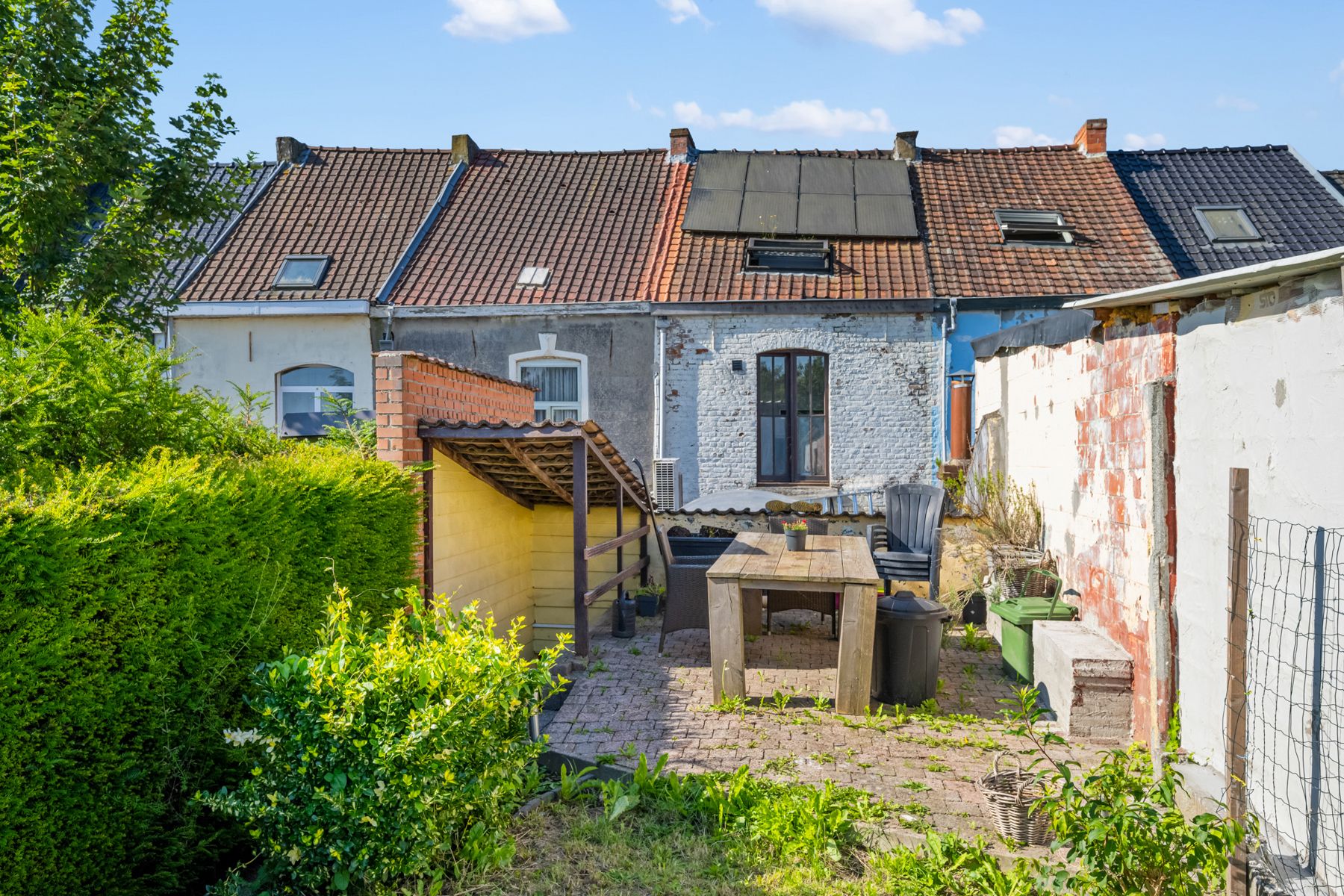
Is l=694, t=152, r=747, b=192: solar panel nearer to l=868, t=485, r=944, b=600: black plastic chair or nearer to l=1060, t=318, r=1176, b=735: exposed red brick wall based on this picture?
l=868, t=485, r=944, b=600: black plastic chair

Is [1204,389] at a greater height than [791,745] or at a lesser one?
greater

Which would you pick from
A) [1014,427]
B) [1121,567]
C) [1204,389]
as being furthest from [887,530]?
[1204,389]

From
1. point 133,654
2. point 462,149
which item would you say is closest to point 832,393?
point 462,149

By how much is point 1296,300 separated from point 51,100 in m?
6.31

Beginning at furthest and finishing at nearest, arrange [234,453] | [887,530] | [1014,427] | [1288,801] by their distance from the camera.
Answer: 1. [887,530]
2. [1014,427]
3. [234,453]
4. [1288,801]

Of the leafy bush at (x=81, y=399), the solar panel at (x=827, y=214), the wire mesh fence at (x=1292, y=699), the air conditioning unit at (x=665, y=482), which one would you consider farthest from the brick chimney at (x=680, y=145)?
the wire mesh fence at (x=1292, y=699)

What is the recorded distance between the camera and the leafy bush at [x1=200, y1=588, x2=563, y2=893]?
313cm

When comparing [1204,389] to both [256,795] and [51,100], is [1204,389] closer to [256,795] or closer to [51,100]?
[256,795]

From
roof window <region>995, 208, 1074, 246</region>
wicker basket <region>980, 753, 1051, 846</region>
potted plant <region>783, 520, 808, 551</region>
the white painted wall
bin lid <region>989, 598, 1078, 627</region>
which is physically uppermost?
roof window <region>995, 208, 1074, 246</region>

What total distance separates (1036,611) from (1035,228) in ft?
29.1

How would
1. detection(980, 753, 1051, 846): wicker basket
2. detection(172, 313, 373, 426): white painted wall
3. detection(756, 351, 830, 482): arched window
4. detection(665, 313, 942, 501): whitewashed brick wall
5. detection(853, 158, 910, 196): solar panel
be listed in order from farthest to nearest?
detection(853, 158, 910, 196): solar panel < detection(172, 313, 373, 426): white painted wall < detection(756, 351, 830, 482): arched window < detection(665, 313, 942, 501): whitewashed brick wall < detection(980, 753, 1051, 846): wicker basket

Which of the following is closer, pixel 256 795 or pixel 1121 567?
pixel 256 795

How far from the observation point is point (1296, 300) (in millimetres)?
3350

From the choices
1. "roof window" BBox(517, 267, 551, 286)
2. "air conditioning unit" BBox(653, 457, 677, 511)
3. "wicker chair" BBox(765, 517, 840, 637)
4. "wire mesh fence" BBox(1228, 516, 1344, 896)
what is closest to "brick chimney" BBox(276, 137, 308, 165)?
"roof window" BBox(517, 267, 551, 286)
